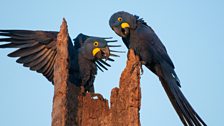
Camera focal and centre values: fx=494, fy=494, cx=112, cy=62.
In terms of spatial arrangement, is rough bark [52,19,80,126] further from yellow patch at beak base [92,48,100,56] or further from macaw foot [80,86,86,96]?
yellow patch at beak base [92,48,100,56]

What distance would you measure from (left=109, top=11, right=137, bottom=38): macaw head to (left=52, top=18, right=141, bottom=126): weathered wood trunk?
1.15m

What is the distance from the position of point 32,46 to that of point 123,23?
1.66 meters

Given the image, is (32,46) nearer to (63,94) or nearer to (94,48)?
(94,48)

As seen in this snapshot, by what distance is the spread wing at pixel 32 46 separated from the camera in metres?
8.43

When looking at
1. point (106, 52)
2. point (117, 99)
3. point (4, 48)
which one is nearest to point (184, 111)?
point (117, 99)

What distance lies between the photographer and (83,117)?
7.04 meters

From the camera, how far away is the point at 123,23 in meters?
8.13

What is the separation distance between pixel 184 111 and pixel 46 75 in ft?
8.76

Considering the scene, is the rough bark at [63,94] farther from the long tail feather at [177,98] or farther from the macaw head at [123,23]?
the long tail feather at [177,98]

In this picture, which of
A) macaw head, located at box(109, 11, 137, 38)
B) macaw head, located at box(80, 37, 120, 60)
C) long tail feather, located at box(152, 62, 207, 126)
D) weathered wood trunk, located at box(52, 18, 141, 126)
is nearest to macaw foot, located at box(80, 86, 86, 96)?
weathered wood trunk, located at box(52, 18, 141, 126)

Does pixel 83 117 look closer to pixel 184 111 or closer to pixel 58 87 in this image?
pixel 58 87

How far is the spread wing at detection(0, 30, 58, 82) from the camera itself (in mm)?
8430

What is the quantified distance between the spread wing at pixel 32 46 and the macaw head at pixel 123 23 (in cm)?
106

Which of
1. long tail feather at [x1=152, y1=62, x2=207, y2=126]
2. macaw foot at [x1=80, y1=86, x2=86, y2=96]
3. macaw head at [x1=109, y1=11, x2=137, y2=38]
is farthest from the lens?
macaw head at [x1=109, y1=11, x2=137, y2=38]
